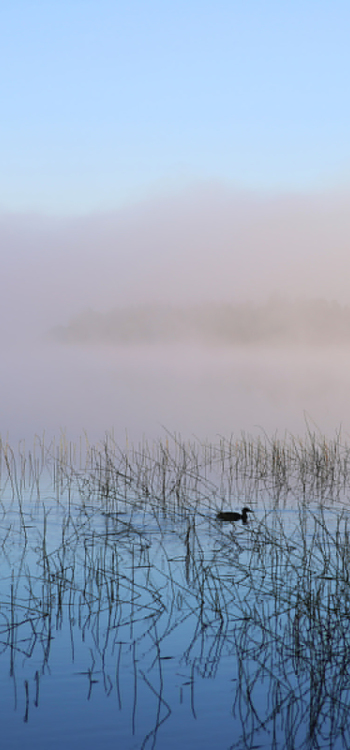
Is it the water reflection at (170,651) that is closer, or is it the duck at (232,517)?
the water reflection at (170,651)

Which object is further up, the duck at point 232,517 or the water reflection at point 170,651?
the duck at point 232,517

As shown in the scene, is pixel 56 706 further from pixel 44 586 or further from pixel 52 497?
pixel 52 497

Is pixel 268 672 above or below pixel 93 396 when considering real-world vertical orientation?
below

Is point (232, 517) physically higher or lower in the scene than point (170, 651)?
higher

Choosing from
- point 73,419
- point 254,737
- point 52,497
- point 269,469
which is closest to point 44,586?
point 254,737

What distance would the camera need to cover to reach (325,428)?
31.5 meters

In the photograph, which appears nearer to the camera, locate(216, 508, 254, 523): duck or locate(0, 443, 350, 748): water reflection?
locate(0, 443, 350, 748): water reflection

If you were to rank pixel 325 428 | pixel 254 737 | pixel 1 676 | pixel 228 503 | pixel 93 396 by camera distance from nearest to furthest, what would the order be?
pixel 254 737 < pixel 1 676 < pixel 228 503 < pixel 325 428 < pixel 93 396

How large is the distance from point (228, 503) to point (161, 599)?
6.24 m

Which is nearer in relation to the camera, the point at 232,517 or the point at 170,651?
the point at 170,651

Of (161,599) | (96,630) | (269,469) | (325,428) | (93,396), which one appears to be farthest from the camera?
(93,396)

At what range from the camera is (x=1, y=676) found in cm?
584

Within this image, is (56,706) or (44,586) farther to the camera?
(44,586)

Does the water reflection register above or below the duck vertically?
below
